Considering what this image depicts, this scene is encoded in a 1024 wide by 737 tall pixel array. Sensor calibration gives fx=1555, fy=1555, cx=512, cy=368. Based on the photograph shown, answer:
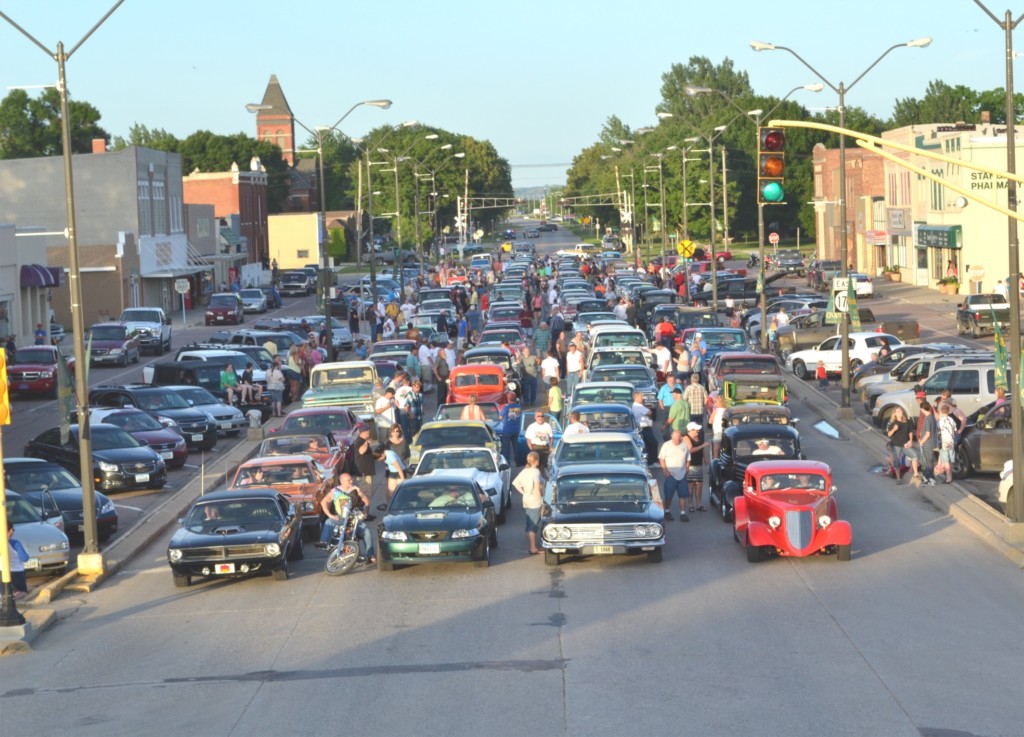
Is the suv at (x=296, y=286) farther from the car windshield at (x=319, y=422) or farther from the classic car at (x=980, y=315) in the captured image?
the car windshield at (x=319, y=422)

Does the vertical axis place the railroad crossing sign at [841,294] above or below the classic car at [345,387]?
above

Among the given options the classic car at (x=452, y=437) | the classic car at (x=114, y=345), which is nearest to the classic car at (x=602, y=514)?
the classic car at (x=452, y=437)

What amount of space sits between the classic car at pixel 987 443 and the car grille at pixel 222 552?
43.8ft

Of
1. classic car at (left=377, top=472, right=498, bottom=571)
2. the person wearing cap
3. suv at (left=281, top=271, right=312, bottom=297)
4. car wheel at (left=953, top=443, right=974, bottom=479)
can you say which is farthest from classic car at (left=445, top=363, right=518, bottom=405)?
suv at (left=281, top=271, right=312, bottom=297)

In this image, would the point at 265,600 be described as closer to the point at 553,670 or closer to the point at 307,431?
the point at 553,670

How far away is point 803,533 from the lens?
2086 cm

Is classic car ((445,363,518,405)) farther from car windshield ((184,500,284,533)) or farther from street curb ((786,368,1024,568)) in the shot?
car windshield ((184,500,284,533))

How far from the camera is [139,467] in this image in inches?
1166

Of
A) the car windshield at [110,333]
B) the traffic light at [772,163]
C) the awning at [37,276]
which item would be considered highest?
the traffic light at [772,163]

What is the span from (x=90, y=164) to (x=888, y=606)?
2678 inches

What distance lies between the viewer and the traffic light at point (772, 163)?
20984mm

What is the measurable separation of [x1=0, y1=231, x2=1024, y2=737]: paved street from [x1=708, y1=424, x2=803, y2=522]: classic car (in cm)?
230

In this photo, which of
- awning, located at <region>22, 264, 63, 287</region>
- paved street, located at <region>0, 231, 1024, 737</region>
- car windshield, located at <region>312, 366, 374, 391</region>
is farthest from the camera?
awning, located at <region>22, 264, 63, 287</region>

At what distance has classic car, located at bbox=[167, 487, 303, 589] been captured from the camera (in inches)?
820
